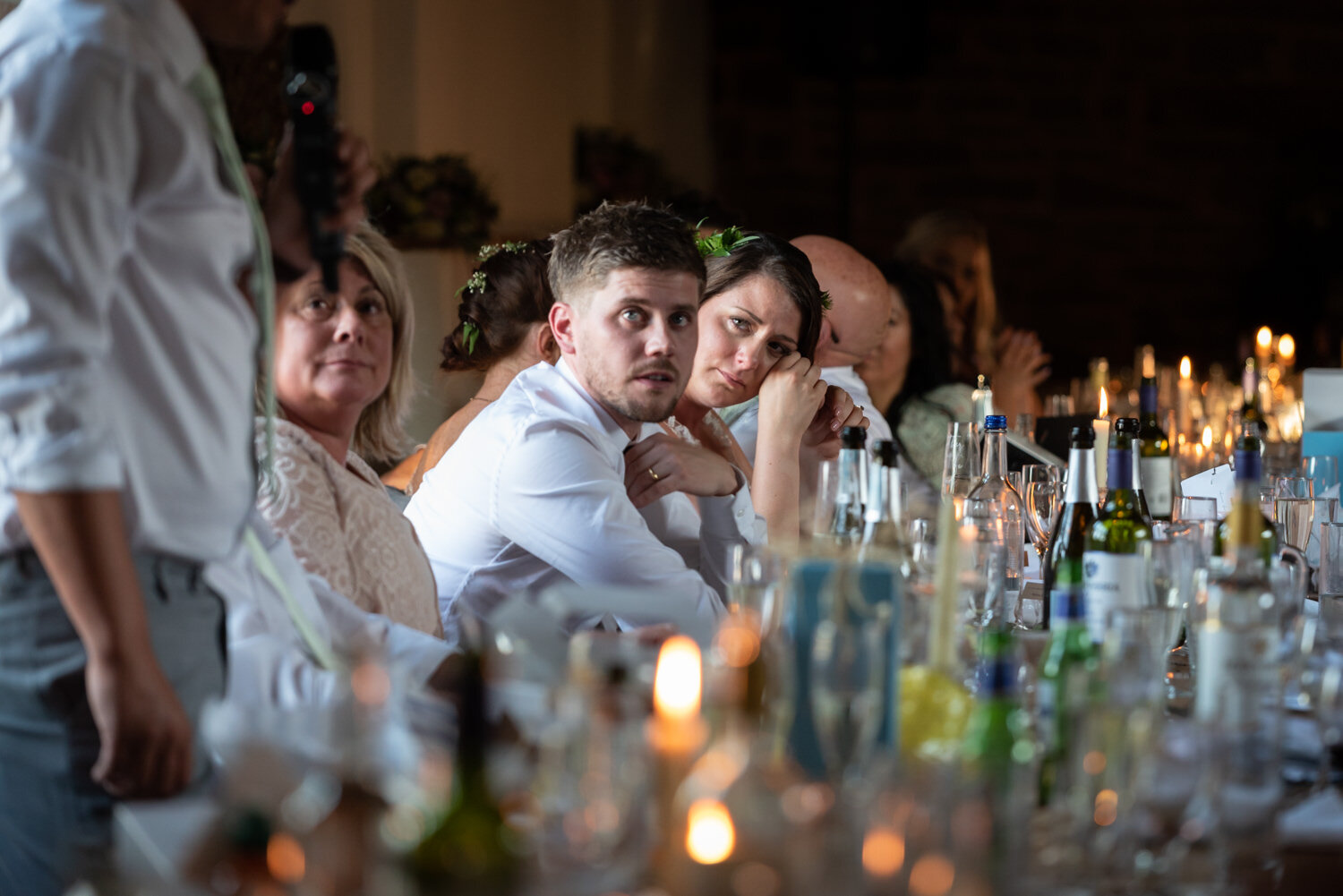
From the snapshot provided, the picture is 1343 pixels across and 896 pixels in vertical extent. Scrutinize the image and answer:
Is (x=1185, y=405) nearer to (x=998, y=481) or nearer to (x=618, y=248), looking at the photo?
(x=998, y=481)

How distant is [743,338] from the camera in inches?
107

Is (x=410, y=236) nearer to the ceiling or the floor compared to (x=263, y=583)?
nearer to the ceiling

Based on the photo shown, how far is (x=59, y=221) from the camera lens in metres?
1.18

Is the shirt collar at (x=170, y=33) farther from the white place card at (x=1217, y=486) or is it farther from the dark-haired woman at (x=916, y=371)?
the dark-haired woman at (x=916, y=371)

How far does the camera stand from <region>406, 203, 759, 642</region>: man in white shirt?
6.73 ft

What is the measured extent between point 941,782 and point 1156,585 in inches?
34.4

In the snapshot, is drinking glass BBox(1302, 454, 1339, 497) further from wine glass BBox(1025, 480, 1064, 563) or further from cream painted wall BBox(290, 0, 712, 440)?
cream painted wall BBox(290, 0, 712, 440)

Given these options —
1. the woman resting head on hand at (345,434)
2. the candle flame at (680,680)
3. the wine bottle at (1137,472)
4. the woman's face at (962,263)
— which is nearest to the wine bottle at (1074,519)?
the wine bottle at (1137,472)

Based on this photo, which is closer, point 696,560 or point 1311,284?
point 696,560

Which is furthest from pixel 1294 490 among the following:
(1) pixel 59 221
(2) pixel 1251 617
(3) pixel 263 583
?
(1) pixel 59 221

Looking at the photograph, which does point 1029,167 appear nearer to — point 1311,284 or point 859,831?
point 1311,284

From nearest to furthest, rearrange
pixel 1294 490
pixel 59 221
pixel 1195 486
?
pixel 59 221, pixel 1294 490, pixel 1195 486

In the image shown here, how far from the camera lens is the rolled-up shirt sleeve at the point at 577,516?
2023 mm

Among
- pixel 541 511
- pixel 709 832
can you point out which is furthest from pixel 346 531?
pixel 709 832
